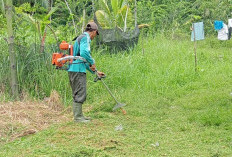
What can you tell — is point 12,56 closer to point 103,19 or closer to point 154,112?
point 154,112

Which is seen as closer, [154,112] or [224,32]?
[154,112]

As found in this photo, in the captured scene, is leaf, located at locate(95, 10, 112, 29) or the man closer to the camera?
the man

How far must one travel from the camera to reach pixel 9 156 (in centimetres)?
486

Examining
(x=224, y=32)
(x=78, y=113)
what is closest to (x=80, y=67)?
(x=78, y=113)

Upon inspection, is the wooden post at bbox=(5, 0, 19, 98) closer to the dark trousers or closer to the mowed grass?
the mowed grass

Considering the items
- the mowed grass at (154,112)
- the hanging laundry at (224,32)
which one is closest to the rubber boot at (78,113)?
the mowed grass at (154,112)

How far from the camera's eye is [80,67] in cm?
612

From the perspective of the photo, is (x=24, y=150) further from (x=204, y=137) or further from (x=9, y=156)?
(x=204, y=137)

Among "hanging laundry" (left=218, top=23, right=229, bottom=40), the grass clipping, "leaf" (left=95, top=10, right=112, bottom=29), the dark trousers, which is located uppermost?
"leaf" (left=95, top=10, right=112, bottom=29)

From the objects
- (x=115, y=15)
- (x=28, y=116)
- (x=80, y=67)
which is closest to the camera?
(x=80, y=67)

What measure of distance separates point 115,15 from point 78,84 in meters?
6.36

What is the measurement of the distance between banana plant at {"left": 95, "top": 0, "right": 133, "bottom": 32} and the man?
551 centimetres

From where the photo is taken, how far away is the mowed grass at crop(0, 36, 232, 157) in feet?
16.6

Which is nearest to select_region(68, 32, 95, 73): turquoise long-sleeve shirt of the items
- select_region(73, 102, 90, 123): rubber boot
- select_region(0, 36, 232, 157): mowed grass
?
select_region(73, 102, 90, 123): rubber boot
